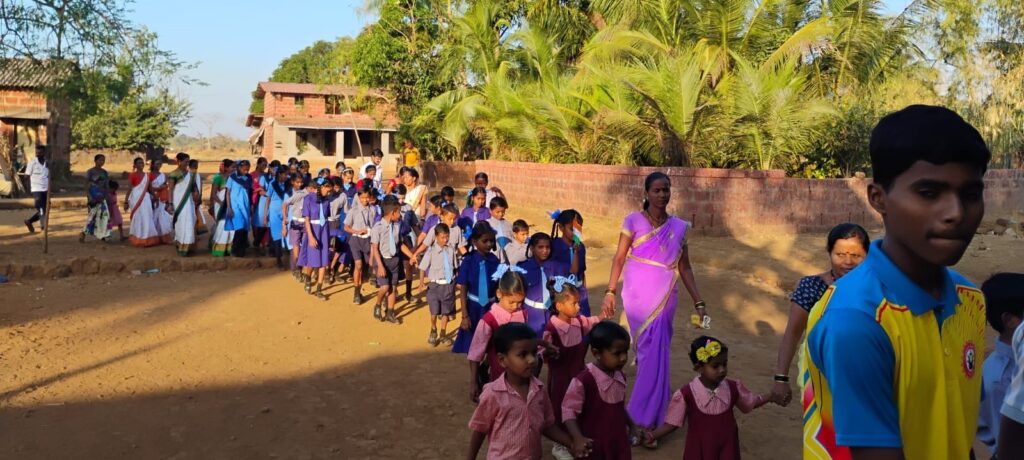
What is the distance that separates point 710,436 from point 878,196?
109 inches

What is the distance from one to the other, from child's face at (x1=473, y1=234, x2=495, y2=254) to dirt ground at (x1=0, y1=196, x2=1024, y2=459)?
1.15 metres

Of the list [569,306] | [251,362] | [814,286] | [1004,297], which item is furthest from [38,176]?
[1004,297]

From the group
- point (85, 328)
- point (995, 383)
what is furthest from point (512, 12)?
point (995, 383)

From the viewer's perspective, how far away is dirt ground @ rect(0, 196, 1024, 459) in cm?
583

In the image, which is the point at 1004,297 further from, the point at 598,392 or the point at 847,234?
A: the point at 598,392

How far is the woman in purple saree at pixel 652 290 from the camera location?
5.81 metres

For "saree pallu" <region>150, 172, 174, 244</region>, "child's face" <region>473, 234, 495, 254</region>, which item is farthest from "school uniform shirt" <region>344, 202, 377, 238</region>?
"saree pallu" <region>150, 172, 174, 244</region>

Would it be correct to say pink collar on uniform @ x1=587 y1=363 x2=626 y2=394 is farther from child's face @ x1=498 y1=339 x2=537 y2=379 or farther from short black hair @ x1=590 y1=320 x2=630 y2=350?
child's face @ x1=498 y1=339 x2=537 y2=379

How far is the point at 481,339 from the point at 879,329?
406 centimetres

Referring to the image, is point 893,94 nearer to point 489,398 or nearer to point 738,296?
point 738,296

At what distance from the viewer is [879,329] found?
1.70m

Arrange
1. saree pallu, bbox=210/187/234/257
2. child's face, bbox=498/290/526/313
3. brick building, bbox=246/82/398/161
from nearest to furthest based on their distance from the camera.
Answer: child's face, bbox=498/290/526/313
saree pallu, bbox=210/187/234/257
brick building, bbox=246/82/398/161

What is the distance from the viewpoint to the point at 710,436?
14.4 ft

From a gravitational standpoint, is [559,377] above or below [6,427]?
above
